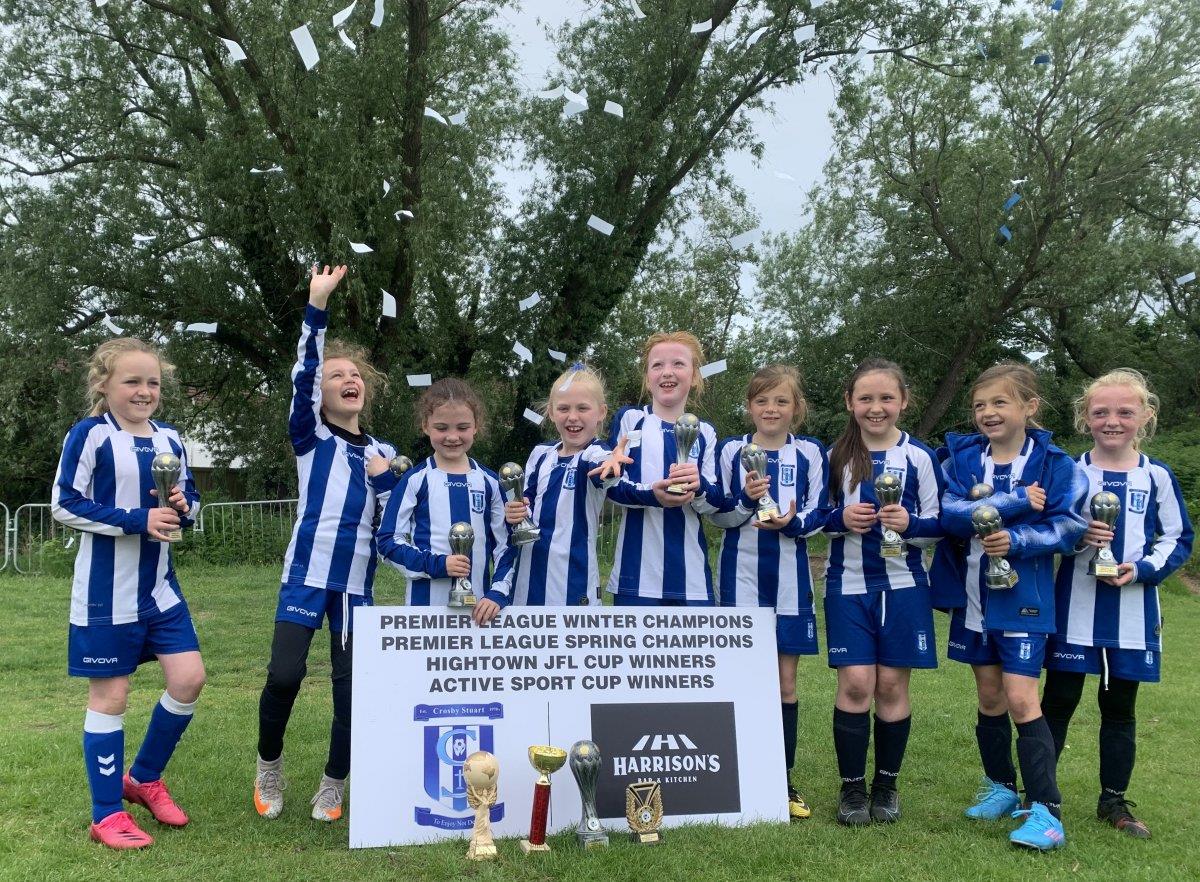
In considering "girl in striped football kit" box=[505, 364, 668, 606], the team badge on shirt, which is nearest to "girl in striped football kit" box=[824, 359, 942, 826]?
the team badge on shirt

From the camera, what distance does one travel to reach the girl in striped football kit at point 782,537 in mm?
4207

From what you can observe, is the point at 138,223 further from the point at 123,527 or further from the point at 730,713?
the point at 730,713

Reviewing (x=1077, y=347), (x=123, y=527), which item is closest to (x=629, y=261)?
(x=123, y=527)

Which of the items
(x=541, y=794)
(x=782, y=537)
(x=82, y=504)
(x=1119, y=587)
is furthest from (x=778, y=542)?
(x=82, y=504)

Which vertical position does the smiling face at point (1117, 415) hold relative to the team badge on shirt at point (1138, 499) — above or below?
above

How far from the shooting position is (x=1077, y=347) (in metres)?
22.5

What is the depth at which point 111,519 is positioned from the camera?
362 cm

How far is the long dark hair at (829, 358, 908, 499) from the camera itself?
4.13 m

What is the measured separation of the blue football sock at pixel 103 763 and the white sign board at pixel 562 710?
97 cm

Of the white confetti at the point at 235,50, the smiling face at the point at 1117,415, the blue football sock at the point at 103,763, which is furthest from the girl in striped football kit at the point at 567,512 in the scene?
the white confetti at the point at 235,50

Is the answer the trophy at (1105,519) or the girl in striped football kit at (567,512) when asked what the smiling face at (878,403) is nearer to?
the trophy at (1105,519)

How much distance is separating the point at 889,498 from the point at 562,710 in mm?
1627

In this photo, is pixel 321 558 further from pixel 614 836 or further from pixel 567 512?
pixel 614 836

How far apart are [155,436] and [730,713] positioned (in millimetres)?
2739
